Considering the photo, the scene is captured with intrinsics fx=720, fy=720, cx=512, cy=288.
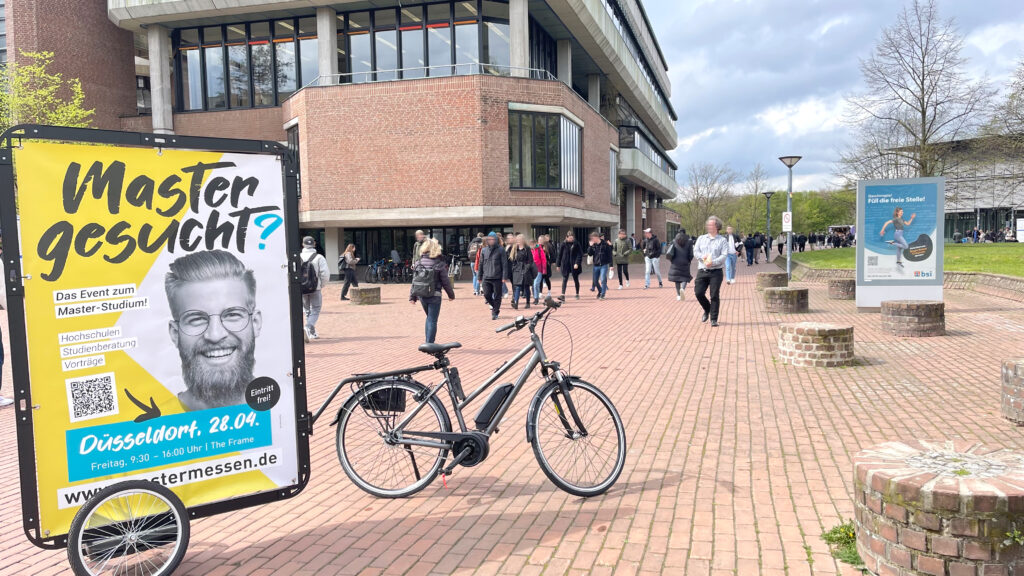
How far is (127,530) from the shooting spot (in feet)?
10.8

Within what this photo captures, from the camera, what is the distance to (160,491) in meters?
3.28

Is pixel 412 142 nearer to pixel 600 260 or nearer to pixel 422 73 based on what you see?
pixel 422 73

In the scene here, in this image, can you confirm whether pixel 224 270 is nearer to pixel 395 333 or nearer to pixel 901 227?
pixel 395 333

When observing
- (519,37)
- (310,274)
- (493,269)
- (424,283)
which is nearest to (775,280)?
(493,269)

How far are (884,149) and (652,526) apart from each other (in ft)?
114

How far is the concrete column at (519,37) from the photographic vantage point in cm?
2712

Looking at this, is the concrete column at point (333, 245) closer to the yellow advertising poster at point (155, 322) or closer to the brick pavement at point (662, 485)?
the brick pavement at point (662, 485)

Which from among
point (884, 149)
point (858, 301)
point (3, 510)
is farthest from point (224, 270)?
point (884, 149)

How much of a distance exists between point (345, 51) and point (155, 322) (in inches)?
1097

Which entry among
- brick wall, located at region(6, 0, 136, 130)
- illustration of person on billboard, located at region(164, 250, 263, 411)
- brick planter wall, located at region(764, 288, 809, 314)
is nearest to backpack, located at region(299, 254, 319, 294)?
illustration of person on billboard, located at region(164, 250, 263, 411)

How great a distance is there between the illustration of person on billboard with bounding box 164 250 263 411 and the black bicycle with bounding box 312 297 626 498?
76 cm

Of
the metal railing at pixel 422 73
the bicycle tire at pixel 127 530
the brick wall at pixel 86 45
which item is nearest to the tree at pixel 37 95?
the brick wall at pixel 86 45

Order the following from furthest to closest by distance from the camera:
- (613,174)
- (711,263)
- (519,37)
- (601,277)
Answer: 1. (613,174)
2. (519,37)
3. (601,277)
4. (711,263)

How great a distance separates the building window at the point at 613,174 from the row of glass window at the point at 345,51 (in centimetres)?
1200
